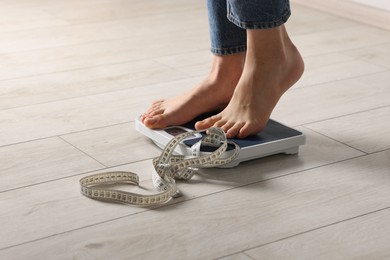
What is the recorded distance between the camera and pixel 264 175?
4.56ft

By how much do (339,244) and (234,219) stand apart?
0.17 metres

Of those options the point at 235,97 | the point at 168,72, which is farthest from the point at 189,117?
the point at 168,72

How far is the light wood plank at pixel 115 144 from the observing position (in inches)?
58.1

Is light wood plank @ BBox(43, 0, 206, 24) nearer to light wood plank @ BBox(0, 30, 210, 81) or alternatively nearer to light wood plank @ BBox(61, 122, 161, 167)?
light wood plank @ BBox(0, 30, 210, 81)

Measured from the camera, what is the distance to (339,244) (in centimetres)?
113

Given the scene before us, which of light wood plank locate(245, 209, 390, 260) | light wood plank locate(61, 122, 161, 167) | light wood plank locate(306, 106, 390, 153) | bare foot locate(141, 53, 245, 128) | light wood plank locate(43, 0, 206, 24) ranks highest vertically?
bare foot locate(141, 53, 245, 128)

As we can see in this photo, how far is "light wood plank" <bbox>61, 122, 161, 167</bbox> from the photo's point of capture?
1477 millimetres

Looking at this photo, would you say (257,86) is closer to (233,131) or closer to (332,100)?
(233,131)

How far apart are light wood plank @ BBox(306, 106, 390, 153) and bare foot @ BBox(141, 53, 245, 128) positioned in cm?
20

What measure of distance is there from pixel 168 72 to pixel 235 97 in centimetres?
61

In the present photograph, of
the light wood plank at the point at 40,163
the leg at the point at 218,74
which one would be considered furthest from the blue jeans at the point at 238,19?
the light wood plank at the point at 40,163

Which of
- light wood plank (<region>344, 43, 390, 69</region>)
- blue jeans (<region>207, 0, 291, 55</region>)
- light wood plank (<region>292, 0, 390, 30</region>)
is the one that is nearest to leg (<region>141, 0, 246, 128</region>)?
blue jeans (<region>207, 0, 291, 55</region>)

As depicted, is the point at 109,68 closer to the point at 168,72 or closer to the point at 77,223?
the point at 168,72

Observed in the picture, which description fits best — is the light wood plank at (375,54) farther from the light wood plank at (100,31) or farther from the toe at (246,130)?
the toe at (246,130)
